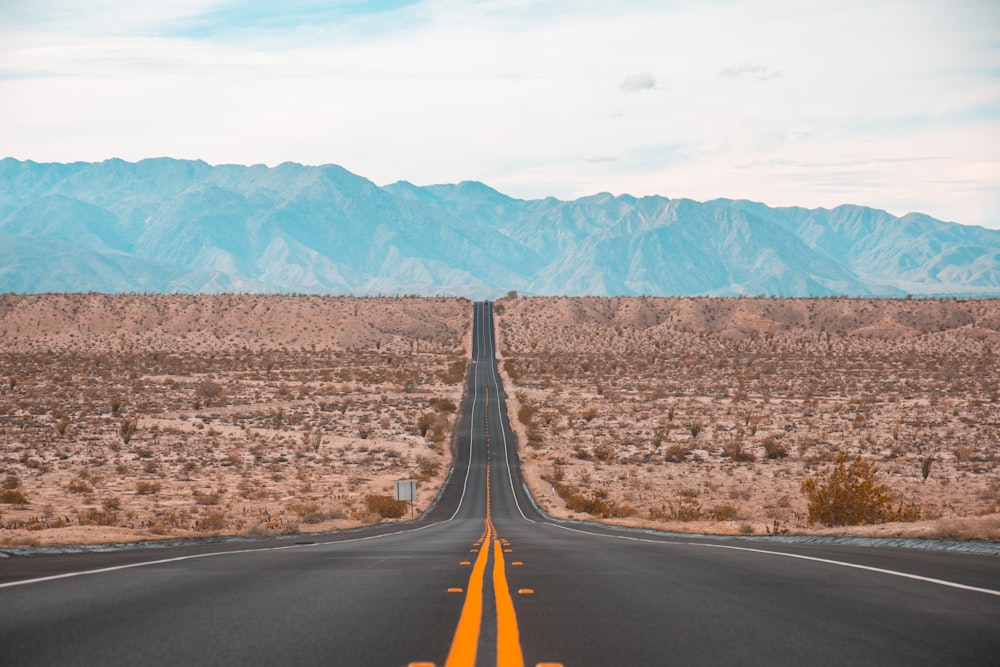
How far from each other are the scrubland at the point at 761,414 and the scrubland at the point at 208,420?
11.2m

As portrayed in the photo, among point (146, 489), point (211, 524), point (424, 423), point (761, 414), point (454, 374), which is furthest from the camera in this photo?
point (454, 374)

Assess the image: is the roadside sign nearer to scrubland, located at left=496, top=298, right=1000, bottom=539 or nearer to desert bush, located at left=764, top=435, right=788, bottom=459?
scrubland, located at left=496, top=298, right=1000, bottom=539

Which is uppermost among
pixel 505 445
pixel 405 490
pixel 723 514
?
pixel 723 514

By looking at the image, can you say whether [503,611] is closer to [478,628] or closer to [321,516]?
[478,628]

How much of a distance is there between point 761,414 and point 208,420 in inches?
1852

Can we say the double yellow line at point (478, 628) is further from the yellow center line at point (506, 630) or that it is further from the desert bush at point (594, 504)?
the desert bush at point (594, 504)

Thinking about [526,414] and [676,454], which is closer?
[676,454]

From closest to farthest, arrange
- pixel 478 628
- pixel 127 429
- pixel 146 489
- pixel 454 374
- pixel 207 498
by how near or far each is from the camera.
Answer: pixel 478 628 < pixel 207 498 < pixel 146 489 < pixel 127 429 < pixel 454 374

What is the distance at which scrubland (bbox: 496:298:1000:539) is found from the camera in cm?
3956

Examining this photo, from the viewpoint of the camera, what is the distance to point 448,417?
79.2m

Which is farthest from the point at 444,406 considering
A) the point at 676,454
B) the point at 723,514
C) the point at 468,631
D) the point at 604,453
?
the point at 468,631

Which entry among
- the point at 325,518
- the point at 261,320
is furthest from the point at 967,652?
the point at 261,320

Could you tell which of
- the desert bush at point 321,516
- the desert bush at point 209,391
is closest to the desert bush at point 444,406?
the desert bush at point 209,391

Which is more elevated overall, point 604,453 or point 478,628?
point 478,628
